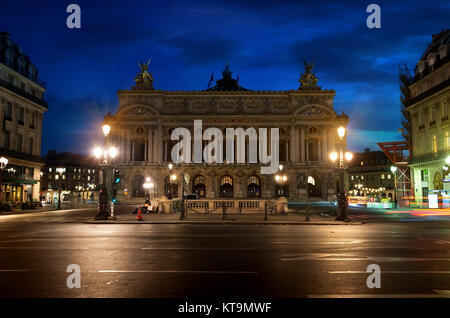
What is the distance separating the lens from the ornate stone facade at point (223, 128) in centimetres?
7012

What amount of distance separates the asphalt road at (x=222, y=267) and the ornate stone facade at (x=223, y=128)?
5665cm

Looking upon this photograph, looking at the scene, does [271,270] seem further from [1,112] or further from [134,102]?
[134,102]

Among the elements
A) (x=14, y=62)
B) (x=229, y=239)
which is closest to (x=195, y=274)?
(x=229, y=239)

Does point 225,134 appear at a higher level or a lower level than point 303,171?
higher

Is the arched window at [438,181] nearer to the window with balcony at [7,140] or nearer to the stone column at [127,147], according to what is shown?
the stone column at [127,147]

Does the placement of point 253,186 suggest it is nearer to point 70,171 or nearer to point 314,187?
point 314,187

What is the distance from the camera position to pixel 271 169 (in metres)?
70.0

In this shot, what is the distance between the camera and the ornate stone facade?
230 ft

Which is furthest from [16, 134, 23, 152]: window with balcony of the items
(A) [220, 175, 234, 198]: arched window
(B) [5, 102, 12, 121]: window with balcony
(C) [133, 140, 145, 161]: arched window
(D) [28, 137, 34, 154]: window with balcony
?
(A) [220, 175, 234, 198]: arched window

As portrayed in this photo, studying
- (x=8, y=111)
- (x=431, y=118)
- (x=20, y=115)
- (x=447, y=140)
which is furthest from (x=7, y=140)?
(x=431, y=118)

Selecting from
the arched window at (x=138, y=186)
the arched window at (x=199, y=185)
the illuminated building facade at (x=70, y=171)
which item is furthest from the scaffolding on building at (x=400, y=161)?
the illuminated building facade at (x=70, y=171)

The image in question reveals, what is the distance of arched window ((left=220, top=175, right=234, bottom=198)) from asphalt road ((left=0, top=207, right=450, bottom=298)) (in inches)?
2315

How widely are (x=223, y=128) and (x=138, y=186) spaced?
21.5 meters

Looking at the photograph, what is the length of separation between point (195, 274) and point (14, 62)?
169ft
